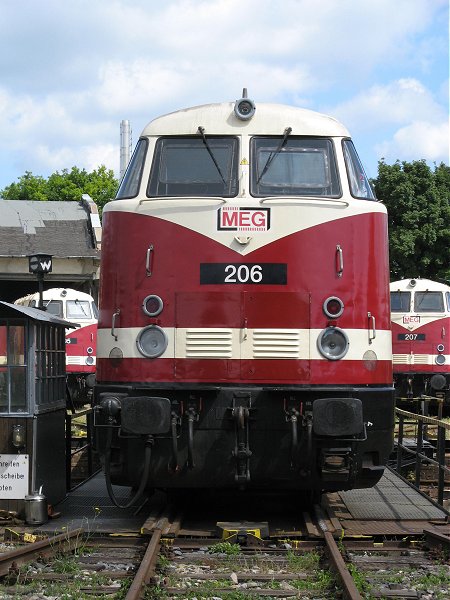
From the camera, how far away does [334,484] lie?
8.17 meters

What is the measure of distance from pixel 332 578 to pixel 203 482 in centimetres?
181

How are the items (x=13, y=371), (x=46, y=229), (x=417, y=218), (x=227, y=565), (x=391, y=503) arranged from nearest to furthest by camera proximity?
(x=227, y=565) → (x=13, y=371) → (x=391, y=503) → (x=417, y=218) → (x=46, y=229)

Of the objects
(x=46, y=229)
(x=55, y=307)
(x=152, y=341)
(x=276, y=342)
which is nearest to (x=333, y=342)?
(x=276, y=342)

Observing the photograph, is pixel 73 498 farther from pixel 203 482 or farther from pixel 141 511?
pixel 203 482

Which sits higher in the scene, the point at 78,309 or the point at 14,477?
the point at 78,309

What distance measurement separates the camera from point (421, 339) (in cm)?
2147

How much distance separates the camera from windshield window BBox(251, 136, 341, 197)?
8.50 m

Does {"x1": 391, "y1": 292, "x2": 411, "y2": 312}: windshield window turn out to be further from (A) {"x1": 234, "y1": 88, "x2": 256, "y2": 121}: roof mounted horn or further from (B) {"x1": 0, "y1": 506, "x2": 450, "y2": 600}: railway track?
(B) {"x1": 0, "y1": 506, "x2": 450, "y2": 600}: railway track

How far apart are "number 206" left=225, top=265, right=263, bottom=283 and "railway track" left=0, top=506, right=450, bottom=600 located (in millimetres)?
2034

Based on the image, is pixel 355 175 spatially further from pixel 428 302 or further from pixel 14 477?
pixel 428 302

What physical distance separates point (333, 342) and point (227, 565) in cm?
210

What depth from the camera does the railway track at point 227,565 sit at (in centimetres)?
616

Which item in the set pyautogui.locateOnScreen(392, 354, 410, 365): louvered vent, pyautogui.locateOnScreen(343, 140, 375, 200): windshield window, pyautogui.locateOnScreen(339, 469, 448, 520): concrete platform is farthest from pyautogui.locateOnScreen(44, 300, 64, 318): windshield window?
pyautogui.locateOnScreen(343, 140, 375, 200): windshield window

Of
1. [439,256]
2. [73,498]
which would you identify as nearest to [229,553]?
[73,498]
